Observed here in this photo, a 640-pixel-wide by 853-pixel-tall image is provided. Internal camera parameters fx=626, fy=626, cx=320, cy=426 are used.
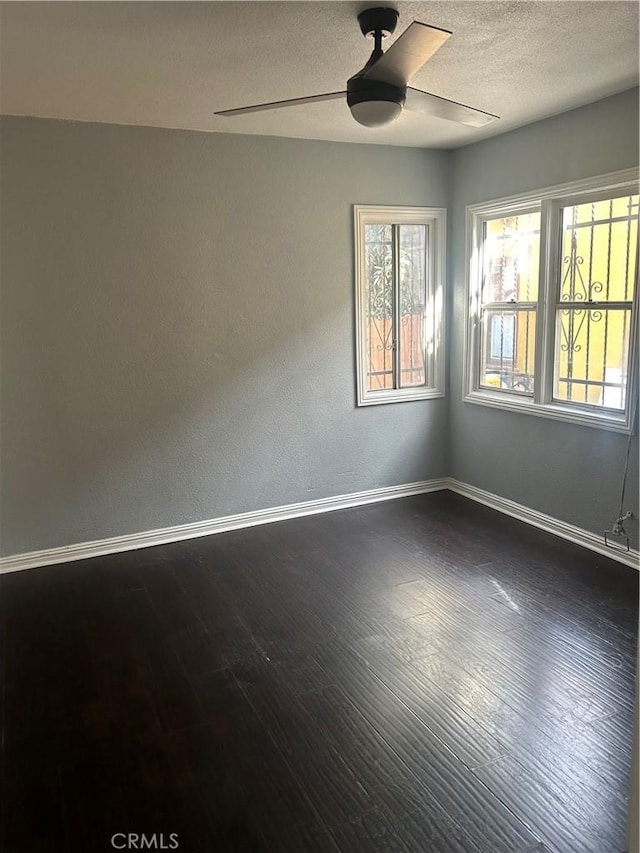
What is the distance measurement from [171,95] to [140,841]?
10.4 ft

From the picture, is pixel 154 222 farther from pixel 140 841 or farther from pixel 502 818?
pixel 502 818

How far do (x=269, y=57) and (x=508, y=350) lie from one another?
2611mm

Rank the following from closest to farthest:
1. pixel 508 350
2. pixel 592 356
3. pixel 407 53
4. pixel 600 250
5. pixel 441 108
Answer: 1. pixel 407 53
2. pixel 441 108
3. pixel 600 250
4. pixel 592 356
5. pixel 508 350

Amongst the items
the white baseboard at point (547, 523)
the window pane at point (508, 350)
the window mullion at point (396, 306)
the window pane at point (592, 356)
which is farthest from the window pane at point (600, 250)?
the white baseboard at point (547, 523)

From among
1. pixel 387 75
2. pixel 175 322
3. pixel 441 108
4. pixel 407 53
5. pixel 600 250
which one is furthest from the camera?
pixel 175 322

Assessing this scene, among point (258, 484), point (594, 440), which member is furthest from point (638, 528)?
point (258, 484)

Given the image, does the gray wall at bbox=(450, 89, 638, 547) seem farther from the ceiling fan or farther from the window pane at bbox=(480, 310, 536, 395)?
the ceiling fan

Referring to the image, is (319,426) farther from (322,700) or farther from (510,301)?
(322,700)

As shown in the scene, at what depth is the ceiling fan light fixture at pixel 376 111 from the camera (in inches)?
90.4

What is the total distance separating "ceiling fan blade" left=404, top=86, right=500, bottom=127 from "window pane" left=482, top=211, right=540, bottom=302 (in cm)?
155

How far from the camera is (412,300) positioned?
484cm

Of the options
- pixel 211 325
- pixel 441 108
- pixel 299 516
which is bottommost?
pixel 299 516

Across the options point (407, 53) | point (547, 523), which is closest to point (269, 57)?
point (407, 53)

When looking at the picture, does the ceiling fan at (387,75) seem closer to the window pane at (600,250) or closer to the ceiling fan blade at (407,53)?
the ceiling fan blade at (407,53)
